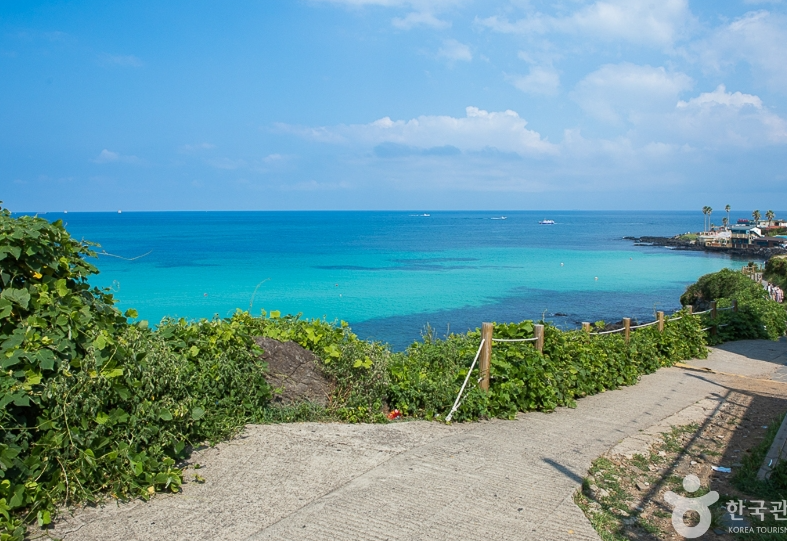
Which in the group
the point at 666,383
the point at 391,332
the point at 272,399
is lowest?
the point at 391,332

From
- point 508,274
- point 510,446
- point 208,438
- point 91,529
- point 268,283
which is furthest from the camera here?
point 508,274

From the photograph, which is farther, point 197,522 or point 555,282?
point 555,282

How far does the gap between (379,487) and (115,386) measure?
231cm

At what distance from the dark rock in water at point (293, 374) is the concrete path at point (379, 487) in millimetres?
519

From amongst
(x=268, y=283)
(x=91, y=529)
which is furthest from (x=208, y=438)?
(x=268, y=283)

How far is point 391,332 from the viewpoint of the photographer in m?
27.5

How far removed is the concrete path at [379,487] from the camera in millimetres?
4441

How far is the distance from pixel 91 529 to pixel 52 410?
906 mm

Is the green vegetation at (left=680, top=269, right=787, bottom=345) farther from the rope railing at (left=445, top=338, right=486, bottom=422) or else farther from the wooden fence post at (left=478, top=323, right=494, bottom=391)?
the rope railing at (left=445, top=338, right=486, bottom=422)

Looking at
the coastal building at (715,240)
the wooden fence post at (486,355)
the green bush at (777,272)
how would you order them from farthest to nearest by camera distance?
1. the coastal building at (715,240)
2. the green bush at (777,272)
3. the wooden fence post at (486,355)

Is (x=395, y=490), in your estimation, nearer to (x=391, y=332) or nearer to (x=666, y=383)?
(x=666, y=383)

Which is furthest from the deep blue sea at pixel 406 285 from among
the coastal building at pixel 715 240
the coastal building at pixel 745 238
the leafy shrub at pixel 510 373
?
the leafy shrub at pixel 510 373
